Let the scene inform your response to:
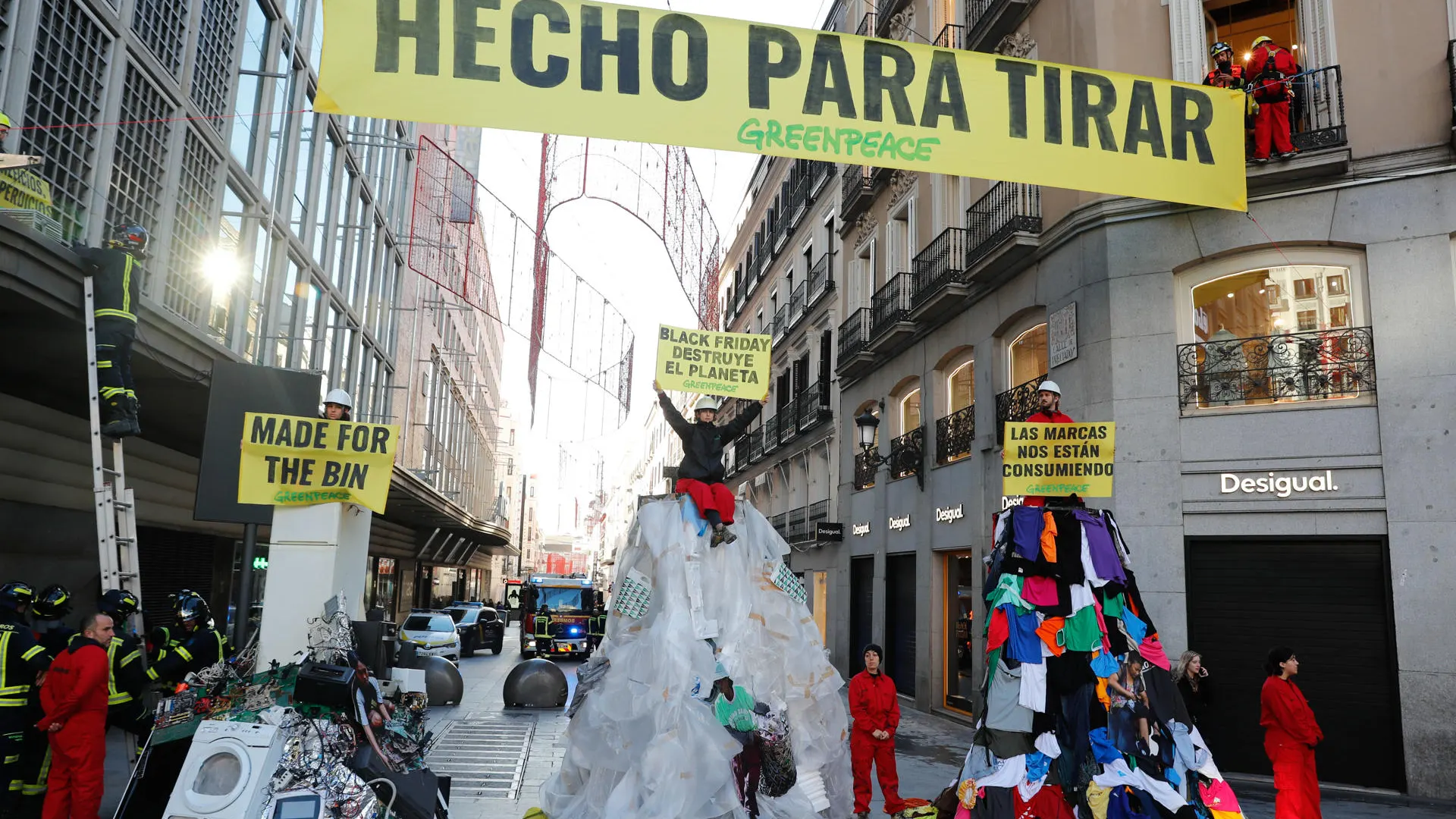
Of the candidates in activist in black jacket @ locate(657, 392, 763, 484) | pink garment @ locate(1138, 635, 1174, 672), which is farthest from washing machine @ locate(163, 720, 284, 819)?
pink garment @ locate(1138, 635, 1174, 672)

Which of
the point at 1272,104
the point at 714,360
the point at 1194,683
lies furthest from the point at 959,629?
the point at 714,360

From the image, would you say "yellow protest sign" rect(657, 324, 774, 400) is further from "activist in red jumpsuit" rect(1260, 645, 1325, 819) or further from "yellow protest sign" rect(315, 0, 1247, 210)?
"activist in red jumpsuit" rect(1260, 645, 1325, 819)

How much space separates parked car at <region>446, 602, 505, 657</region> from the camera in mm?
29875

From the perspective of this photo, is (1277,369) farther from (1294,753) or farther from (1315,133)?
(1294,753)

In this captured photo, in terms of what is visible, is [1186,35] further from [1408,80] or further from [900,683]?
[900,683]

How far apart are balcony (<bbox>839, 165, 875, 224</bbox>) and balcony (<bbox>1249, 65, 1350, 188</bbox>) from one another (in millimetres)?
10924

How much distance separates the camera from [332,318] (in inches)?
985

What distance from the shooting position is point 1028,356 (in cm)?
1598

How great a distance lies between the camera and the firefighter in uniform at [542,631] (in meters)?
28.3

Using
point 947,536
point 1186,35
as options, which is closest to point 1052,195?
point 1186,35

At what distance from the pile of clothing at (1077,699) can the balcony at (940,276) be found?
10.1 metres

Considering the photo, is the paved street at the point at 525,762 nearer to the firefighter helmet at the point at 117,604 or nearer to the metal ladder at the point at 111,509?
the firefighter helmet at the point at 117,604

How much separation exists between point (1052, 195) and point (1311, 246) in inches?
144

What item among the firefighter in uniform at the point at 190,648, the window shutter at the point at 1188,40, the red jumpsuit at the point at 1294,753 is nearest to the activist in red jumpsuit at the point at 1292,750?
the red jumpsuit at the point at 1294,753
